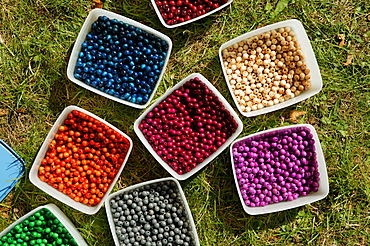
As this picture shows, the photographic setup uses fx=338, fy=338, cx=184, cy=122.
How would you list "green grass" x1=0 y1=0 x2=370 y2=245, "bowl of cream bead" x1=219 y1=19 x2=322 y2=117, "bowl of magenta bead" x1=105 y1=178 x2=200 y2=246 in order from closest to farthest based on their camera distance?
"bowl of magenta bead" x1=105 y1=178 x2=200 y2=246 < "bowl of cream bead" x1=219 y1=19 x2=322 y2=117 < "green grass" x1=0 y1=0 x2=370 y2=245

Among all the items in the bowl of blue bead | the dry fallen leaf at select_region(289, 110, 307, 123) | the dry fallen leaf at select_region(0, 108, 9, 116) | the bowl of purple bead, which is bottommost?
the bowl of purple bead

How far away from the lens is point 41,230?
2461mm

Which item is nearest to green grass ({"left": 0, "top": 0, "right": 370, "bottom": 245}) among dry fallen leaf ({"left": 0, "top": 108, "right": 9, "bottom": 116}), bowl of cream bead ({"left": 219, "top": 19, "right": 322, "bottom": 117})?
dry fallen leaf ({"left": 0, "top": 108, "right": 9, "bottom": 116})

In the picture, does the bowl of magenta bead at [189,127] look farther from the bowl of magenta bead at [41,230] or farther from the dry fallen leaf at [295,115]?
the bowl of magenta bead at [41,230]

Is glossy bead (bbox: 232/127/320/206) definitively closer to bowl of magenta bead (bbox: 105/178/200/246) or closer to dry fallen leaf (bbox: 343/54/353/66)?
bowl of magenta bead (bbox: 105/178/200/246)

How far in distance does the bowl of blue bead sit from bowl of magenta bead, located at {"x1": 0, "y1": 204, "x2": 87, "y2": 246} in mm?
965

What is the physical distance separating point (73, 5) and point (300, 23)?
174 centimetres

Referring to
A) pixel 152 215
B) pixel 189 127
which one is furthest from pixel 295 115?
pixel 152 215

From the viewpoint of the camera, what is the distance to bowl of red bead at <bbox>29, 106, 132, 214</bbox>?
2432mm

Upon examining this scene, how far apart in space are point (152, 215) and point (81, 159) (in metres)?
0.66

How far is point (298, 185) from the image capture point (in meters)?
2.48

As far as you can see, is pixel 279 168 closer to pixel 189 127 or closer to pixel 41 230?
pixel 189 127

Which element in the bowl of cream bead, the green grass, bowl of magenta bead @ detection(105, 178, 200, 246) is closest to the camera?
bowl of magenta bead @ detection(105, 178, 200, 246)

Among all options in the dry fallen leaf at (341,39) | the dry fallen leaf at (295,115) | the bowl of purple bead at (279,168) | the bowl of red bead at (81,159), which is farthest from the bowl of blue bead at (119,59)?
the dry fallen leaf at (341,39)
